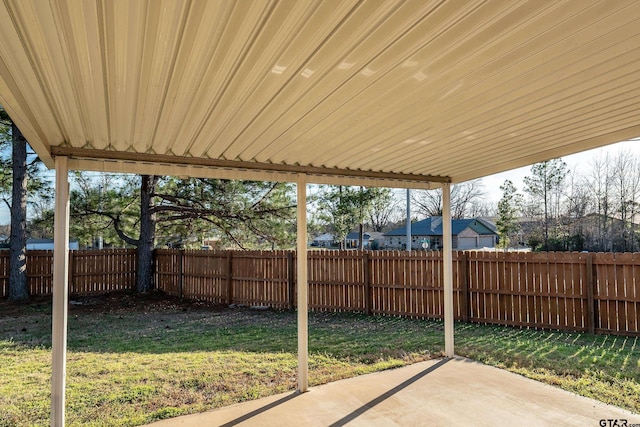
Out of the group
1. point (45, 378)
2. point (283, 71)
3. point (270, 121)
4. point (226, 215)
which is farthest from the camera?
point (226, 215)

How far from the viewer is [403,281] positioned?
282 inches

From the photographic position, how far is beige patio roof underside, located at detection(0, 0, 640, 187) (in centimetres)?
133

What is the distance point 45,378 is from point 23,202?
6147 mm

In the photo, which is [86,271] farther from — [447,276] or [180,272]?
[447,276]

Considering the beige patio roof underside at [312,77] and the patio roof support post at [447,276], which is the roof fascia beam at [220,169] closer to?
the beige patio roof underside at [312,77]

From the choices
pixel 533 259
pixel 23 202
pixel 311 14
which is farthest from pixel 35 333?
pixel 533 259

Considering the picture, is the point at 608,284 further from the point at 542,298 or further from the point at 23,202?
the point at 23,202

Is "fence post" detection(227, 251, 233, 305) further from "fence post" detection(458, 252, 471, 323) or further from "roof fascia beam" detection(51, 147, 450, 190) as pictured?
"roof fascia beam" detection(51, 147, 450, 190)

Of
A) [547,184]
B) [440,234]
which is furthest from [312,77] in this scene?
[440,234]

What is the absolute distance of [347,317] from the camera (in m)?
7.16

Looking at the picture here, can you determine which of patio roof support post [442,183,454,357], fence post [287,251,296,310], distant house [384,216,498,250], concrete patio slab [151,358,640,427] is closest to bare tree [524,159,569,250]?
distant house [384,216,498,250]

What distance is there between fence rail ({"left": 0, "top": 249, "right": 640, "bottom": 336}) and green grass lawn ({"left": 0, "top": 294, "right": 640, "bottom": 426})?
405 millimetres

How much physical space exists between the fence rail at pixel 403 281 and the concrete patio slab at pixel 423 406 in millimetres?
2678

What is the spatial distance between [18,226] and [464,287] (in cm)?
962
